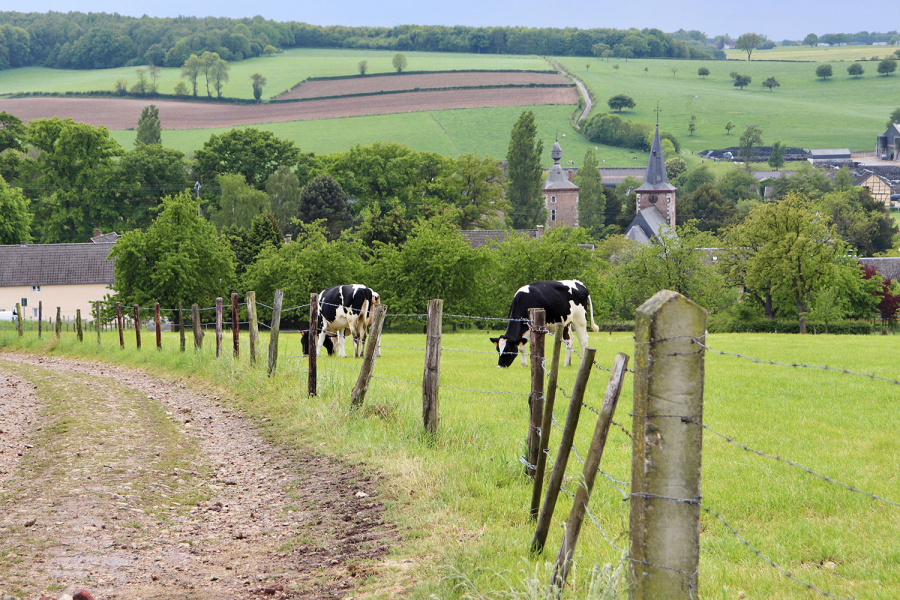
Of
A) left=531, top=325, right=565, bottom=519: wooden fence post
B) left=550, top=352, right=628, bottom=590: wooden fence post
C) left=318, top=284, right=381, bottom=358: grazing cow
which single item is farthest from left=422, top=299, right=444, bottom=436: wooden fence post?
left=318, top=284, right=381, bottom=358: grazing cow

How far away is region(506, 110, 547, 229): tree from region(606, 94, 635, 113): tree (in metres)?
82.1

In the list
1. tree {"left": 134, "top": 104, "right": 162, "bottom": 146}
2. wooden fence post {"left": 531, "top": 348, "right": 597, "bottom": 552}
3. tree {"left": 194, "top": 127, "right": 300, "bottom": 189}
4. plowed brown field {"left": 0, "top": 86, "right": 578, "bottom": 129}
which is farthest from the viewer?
plowed brown field {"left": 0, "top": 86, "right": 578, "bottom": 129}

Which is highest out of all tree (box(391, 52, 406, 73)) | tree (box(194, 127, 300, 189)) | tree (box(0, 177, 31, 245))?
tree (box(391, 52, 406, 73))

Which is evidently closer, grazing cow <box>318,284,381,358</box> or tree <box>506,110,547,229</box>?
grazing cow <box>318,284,381,358</box>

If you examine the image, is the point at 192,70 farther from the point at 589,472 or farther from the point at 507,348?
the point at 589,472

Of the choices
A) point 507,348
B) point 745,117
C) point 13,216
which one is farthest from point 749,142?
point 507,348

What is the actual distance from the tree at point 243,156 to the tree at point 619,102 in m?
100

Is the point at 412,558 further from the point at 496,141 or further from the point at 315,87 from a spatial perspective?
the point at 315,87

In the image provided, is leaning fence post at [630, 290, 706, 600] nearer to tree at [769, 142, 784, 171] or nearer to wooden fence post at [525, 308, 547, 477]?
wooden fence post at [525, 308, 547, 477]

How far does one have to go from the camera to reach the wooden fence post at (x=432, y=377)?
974cm

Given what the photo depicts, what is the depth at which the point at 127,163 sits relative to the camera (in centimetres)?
8194

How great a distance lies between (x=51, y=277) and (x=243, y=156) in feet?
87.2

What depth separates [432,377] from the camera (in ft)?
32.1

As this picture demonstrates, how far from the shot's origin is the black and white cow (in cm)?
2061
